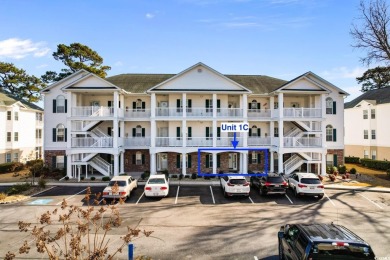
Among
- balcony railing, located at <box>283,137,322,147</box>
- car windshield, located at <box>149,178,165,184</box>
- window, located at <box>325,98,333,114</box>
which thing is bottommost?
car windshield, located at <box>149,178,165,184</box>

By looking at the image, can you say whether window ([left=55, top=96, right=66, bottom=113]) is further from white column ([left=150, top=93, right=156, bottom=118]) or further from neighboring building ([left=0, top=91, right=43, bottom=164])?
white column ([left=150, top=93, right=156, bottom=118])

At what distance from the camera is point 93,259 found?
572cm

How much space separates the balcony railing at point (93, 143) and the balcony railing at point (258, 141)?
14413mm

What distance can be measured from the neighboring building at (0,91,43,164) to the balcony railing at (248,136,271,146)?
2614 centimetres

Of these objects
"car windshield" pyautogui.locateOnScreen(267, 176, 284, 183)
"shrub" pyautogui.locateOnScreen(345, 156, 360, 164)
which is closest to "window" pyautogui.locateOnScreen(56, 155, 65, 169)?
"car windshield" pyautogui.locateOnScreen(267, 176, 284, 183)

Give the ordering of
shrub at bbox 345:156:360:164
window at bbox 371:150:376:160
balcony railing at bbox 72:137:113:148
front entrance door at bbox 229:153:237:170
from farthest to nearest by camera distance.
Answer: shrub at bbox 345:156:360:164
window at bbox 371:150:376:160
front entrance door at bbox 229:153:237:170
balcony railing at bbox 72:137:113:148

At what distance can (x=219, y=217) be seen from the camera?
15805 mm

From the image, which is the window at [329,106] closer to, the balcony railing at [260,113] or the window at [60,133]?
the balcony railing at [260,113]

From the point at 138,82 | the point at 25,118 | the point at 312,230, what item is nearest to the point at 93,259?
the point at 312,230

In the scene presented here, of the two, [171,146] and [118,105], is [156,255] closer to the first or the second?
[171,146]

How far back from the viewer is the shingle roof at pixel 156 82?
105 ft

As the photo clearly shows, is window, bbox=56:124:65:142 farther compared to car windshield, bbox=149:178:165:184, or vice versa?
window, bbox=56:124:65:142

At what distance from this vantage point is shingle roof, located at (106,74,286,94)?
31891mm

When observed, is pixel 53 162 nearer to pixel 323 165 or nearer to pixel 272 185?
pixel 272 185
